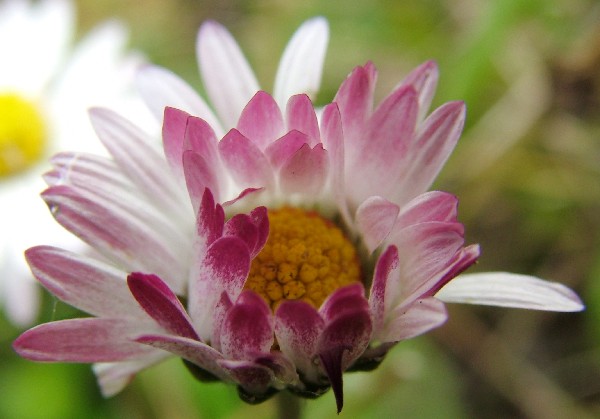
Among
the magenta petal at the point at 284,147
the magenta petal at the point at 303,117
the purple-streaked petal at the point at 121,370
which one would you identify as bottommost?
the purple-streaked petal at the point at 121,370

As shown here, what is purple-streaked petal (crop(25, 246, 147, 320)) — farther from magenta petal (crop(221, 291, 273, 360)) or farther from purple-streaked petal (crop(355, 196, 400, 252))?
purple-streaked petal (crop(355, 196, 400, 252))

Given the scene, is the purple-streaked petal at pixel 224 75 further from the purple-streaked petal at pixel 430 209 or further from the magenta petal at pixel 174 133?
the purple-streaked petal at pixel 430 209

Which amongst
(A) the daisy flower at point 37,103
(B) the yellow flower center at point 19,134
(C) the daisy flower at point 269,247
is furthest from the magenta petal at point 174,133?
(B) the yellow flower center at point 19,134

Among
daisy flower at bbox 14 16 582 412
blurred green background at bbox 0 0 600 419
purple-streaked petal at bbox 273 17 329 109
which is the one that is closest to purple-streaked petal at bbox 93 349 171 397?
daisy flower at bbox 14 16 582 412

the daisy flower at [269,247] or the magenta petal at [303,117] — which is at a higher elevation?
the magenta petal at [303,117]

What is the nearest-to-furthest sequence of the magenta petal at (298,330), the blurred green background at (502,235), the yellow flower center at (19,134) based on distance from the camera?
the magenta petal at (298,330) → the blurred green background at (502,235) → the yellow flower center at (19,134)

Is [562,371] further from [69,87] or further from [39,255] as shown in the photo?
[69,87]

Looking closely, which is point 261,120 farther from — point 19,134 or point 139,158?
point 19,134

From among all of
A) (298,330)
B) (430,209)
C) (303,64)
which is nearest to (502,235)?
(303,64)
